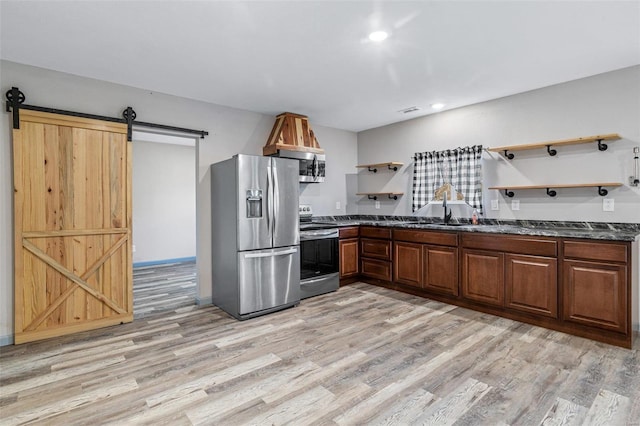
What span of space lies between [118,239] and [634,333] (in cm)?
500

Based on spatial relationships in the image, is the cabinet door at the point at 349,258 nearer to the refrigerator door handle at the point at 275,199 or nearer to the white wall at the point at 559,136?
the refrigerator door handle at the point at 275,199

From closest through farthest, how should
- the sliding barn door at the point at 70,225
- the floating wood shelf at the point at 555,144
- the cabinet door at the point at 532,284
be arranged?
the sliding barn door at the point at 70,225 → the cabinet door at the point at 532,284 → the floating wood shelf at the point at 555,144

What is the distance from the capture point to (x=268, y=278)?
142 inches

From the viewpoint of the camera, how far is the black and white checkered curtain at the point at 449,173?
415 centimetres

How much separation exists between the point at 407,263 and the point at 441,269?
482 millimetres

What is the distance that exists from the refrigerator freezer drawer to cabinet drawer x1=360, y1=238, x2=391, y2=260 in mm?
1306

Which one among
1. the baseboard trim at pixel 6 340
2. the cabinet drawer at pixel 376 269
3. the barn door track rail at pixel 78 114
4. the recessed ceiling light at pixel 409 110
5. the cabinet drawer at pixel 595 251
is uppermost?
the recessed ceiling light at pixel 409 110

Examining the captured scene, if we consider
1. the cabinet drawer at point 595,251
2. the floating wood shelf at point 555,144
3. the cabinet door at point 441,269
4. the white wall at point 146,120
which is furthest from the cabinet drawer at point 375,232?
the cabinet drawer at point 595,251

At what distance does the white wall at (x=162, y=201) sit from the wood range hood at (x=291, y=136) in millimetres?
3156

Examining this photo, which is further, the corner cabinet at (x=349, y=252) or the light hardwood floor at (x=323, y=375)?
the corner cabinet at (x=349, y=252)

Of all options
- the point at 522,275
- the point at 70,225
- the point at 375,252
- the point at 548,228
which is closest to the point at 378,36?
the point at 522,275

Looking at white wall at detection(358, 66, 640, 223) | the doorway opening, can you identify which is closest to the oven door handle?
white wall at detection(358, 66, 640, 223)

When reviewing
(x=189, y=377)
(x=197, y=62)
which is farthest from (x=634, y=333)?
(x=197, y=62)

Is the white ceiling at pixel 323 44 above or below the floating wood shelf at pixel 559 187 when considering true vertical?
above
